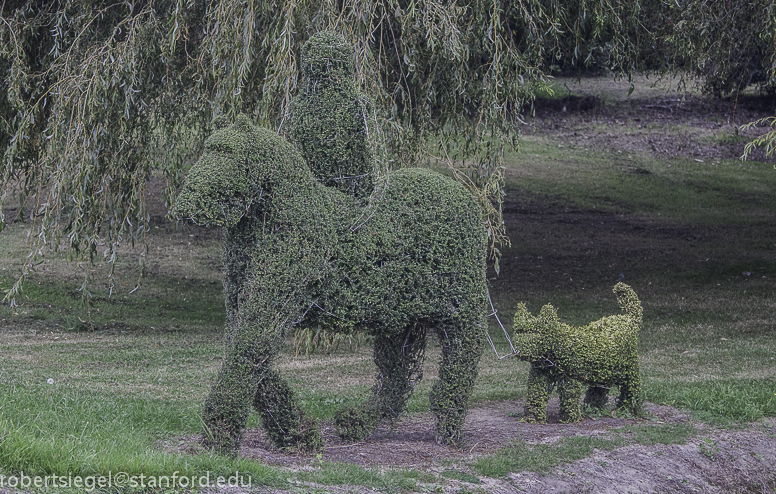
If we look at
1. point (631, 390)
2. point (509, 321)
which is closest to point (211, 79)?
point (631, 390)

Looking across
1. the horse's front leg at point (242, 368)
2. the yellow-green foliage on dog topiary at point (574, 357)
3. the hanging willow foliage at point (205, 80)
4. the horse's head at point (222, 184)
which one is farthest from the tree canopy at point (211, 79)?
the horse's front leg at point (242, 368)

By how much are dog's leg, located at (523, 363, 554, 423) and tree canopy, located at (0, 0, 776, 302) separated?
5.53ft

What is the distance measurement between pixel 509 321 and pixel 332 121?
7.05 m

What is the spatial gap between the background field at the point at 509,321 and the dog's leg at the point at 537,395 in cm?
16

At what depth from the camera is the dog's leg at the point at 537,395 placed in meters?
6.37

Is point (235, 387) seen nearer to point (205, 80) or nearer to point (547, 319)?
point (547, 319)

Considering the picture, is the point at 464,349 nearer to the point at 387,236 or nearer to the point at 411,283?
the point at 411,283

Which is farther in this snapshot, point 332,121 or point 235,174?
point 332,121

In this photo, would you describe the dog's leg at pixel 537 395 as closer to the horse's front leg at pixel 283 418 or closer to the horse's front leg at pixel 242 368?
the horse's front leg at pixel 283 418

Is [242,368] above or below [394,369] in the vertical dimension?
above

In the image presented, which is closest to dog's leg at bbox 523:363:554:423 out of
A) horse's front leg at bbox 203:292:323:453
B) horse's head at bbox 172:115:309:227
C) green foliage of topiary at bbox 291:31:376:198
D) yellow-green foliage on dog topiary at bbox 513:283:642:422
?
yellow-green foliage on dog topiary at bbox 513:283:642:422

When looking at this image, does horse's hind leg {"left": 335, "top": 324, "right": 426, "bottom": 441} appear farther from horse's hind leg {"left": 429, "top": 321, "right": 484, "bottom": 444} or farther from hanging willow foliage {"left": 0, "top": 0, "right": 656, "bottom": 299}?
hanging willow foliage {"left": 0, "top": 0, "right": 656, "bottom": 299}

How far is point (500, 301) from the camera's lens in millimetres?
13070

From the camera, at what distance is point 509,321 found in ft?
38.4
